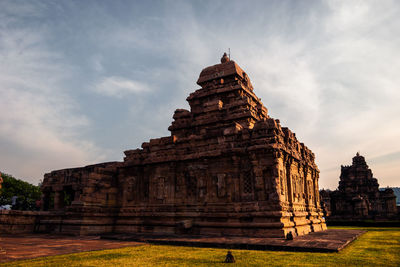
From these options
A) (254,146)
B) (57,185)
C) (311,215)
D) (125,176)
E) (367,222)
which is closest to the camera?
(254,146)

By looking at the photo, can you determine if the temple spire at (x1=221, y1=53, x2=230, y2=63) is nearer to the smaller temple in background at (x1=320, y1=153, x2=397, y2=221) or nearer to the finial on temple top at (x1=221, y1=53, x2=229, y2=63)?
the finial on temple top at (x1=221, y1=53, x2=229, y2=63)

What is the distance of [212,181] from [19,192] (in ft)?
145

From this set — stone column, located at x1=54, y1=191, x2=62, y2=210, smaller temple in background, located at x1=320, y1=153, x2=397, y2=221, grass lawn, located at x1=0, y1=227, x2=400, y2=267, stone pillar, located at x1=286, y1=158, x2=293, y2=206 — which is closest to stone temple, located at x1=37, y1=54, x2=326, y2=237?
stone pillar, located at x1=286, y1=158, x2=293, y2=206

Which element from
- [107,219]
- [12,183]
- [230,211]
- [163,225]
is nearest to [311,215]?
[230,211]

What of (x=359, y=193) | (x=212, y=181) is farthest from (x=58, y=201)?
(x=359, y=193)

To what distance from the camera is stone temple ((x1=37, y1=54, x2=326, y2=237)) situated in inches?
633

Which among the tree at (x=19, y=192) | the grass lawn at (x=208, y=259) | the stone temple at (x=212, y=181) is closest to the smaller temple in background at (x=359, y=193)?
the stone temple at (x=212, y=181)

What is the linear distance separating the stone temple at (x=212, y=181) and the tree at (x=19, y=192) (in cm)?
3395

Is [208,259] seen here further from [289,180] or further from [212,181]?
[289,180]

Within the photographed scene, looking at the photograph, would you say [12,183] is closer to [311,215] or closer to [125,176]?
[125,176]

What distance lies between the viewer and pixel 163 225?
18.5 metres

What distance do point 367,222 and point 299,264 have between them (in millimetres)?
29800

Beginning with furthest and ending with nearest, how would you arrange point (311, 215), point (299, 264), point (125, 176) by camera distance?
point (125, 176) < point (311, 215) < point (299, 264)

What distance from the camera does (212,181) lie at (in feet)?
58.6
